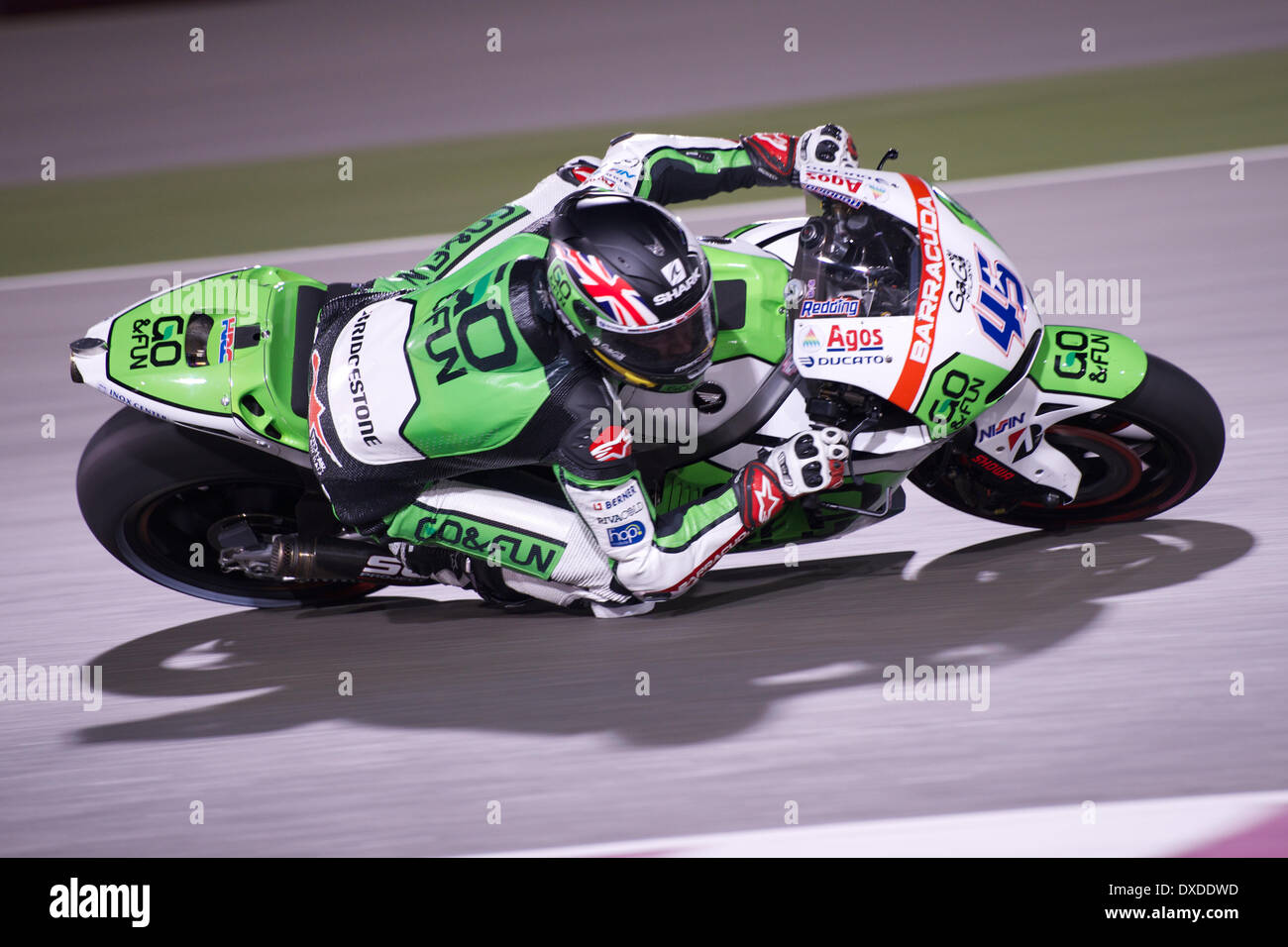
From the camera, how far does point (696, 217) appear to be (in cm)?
687

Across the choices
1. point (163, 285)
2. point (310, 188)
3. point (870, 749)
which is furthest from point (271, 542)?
point (310, 188)

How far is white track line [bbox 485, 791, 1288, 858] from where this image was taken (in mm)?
2805

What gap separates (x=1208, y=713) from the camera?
3143 mm

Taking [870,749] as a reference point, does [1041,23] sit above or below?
above

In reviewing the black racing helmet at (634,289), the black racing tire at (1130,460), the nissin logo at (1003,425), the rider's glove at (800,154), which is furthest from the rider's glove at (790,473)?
the rider's glove at (800,154)

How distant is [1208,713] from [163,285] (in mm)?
5431

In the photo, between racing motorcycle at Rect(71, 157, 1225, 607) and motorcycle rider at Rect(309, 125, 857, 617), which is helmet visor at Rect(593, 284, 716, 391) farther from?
racing motorcycle at Rect(71, 157, 1225, 607)

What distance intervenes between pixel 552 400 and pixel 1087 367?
1445 millimetres

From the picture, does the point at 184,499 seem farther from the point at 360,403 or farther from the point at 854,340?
the point at 854,340

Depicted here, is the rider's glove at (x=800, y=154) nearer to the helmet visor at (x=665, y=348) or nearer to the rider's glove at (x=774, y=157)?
the rider's glove at (x=774, y=157)

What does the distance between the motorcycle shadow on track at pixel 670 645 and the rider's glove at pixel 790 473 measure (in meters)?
0.50

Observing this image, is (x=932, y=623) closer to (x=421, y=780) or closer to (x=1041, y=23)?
(x=421, y=780)

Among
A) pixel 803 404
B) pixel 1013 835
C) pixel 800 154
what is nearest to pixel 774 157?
pixel 800 154

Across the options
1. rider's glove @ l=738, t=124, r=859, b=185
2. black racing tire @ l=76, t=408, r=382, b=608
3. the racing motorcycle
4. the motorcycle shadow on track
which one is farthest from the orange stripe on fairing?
black racing tire @ l=76, t=408, r=382, b=608
